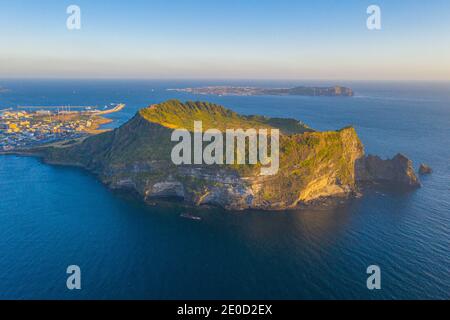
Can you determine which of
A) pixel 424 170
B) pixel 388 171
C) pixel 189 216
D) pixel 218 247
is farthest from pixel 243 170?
pixel 424 170

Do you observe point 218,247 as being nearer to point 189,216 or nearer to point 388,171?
point 189,216

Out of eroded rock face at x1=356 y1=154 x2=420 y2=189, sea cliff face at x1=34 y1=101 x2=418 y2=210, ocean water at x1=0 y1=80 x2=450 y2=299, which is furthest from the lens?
eroded rock face at x1=356 y1=154 x2=420 y2=189

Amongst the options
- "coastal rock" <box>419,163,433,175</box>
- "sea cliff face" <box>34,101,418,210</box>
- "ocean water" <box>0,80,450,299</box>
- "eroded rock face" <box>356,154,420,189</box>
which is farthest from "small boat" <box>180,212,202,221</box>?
"coastal rock" <box>419,163,433,175</box>

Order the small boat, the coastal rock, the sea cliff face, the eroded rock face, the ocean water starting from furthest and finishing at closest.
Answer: the coastal rock, the eroded rock face, the sea cliff face, the small boat, the ocean water

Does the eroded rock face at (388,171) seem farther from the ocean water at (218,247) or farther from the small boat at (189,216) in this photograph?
the small boat at (189,216)

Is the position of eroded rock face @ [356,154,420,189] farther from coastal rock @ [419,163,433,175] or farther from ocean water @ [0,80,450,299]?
coastal rock @ [419,163,433,175]

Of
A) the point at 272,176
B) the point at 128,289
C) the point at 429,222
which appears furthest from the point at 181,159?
the point at 429,222
